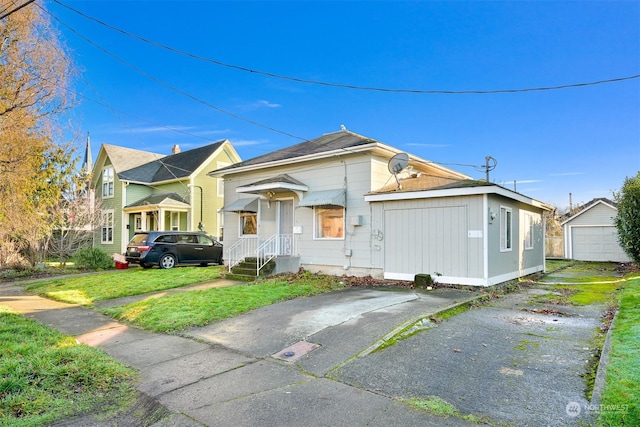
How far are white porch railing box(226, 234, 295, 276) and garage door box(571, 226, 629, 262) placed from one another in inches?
750

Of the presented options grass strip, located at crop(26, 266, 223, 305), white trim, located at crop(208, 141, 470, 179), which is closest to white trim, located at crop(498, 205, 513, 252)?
white trim, located at crop(208, 141, 470, 179)

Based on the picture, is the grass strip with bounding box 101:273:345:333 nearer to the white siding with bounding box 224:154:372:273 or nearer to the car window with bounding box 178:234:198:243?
the white siding with bounding box 224:154:372:273

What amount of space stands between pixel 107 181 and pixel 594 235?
31480mm

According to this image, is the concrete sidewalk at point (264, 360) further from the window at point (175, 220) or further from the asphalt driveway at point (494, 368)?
the window at point (175, 220)

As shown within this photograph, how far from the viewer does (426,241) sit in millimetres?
9922

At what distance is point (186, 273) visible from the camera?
12695 mm

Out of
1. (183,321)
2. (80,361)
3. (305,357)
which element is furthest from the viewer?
(183,321)

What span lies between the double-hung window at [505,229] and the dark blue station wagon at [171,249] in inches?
471

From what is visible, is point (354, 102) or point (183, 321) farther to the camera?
point (354, 102)

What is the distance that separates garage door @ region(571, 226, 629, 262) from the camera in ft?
66.5

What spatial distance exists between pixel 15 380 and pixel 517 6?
14.1m

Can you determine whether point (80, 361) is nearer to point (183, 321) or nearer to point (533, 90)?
point (183, 321)

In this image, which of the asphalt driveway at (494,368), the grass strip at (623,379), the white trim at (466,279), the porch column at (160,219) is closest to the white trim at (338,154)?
the white trim at (466,279)

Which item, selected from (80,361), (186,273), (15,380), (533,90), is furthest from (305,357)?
(533,90)
